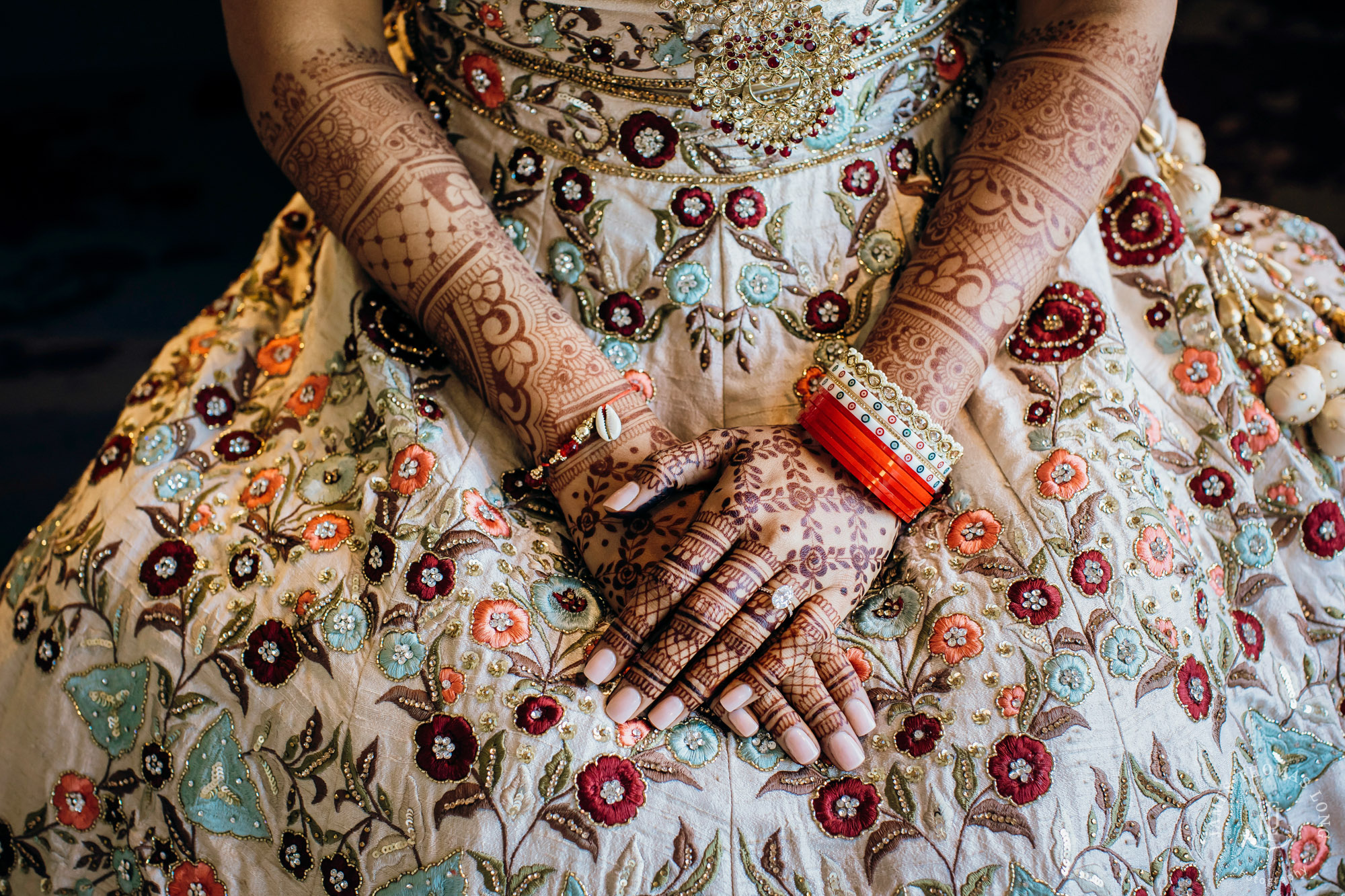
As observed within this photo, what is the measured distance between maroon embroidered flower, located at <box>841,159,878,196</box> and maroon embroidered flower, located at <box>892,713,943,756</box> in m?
0.44

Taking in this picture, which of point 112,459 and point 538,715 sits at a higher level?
point 538,715

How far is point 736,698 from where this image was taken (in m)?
0.62

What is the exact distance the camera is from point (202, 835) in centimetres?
66

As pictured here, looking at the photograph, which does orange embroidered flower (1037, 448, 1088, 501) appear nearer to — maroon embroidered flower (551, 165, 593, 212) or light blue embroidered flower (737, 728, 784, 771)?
light blue embroidered flower (737, 728, 784, 771)

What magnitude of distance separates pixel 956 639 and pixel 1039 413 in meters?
0.21

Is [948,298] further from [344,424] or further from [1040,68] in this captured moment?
[344,424]

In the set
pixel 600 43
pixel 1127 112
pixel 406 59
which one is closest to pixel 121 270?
pixel 406 59

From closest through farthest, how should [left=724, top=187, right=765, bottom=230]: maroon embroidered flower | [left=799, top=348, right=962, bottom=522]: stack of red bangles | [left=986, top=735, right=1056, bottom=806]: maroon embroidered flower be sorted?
[left=986, top=735, right=1056, bottom=806]: maroon embroidered flower → [left=799, top=348, right=962, bottom=522]: stack of red bangles → [left=724, top=187, right=765, bottom=230]: maroon embroidered flower

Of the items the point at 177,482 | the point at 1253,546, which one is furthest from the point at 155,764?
the point at 1253,546

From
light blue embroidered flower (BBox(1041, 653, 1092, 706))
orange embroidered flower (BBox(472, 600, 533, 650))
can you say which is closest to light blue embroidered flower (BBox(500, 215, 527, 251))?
orange embroidered flower (BBox(472, 600, 533, 650))

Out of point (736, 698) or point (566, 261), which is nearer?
point (736, 698)

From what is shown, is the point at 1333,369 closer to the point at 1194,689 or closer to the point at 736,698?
the point at 1194,689

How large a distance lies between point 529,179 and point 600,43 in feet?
0.42

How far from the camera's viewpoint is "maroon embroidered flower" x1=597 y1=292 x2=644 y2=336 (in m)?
0.79
